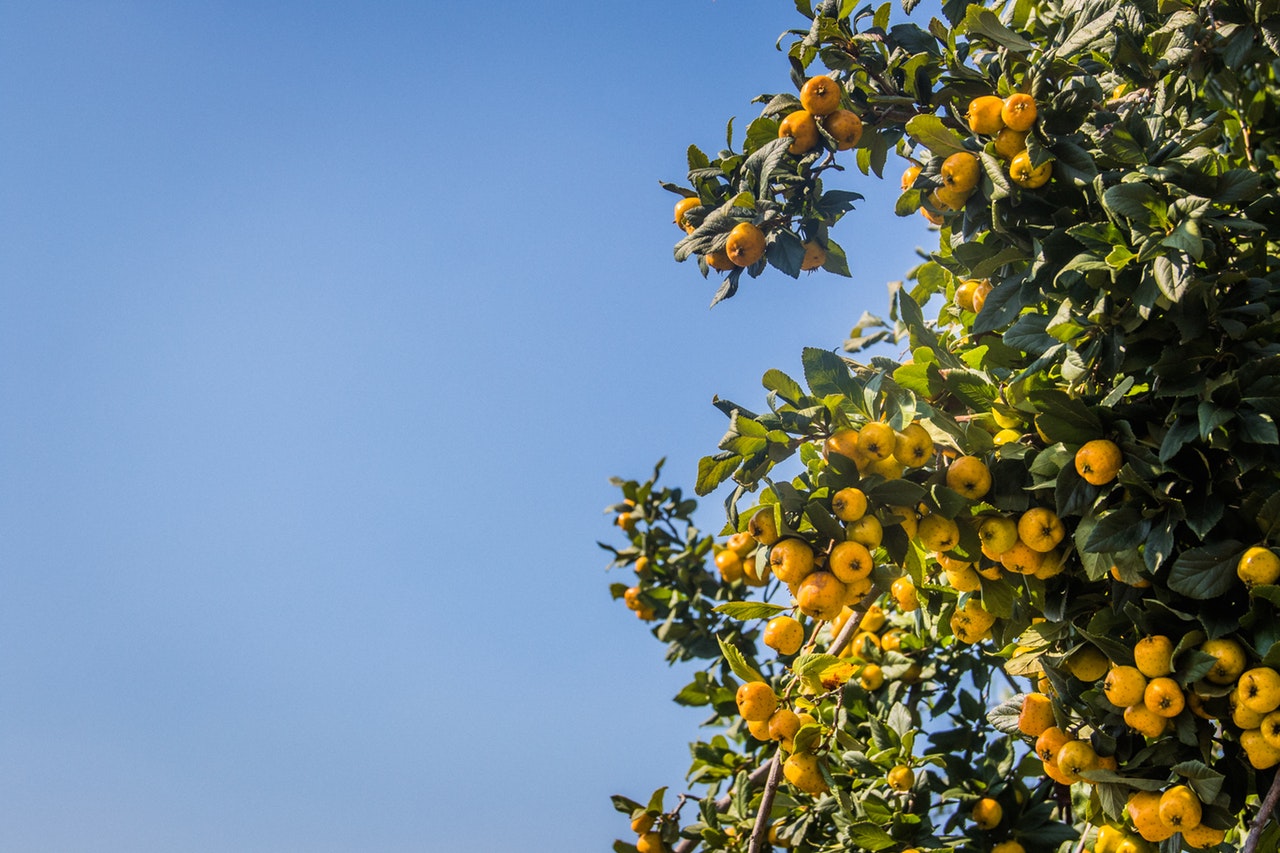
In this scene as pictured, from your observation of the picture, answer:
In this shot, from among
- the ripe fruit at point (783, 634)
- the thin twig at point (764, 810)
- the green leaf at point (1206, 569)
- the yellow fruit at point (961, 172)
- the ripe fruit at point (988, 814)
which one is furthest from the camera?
the ripe fruit at point (988, 814)

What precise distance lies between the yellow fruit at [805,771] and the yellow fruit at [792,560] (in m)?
0.98

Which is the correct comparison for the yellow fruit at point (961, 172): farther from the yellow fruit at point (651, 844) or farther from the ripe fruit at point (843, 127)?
the yellow fruit at point (651, 844)

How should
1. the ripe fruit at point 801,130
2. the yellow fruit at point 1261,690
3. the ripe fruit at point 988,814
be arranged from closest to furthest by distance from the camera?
1. the yellow fruit at point 1261,690
2. the ripe fruit at point 801,130
3. the ripe fruit at point 988,814

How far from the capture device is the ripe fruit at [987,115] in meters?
2.72

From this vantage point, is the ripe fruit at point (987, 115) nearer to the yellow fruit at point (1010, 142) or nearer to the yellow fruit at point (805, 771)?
the yellow fruit at point (1010, 142)

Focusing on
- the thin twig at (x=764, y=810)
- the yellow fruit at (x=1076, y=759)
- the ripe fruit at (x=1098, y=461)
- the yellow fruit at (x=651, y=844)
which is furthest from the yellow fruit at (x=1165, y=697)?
the yellow fruit at (x=651, y=844)

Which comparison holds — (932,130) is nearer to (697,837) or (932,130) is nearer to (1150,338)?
(1150,338)

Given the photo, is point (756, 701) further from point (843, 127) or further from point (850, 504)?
point (843, 127)

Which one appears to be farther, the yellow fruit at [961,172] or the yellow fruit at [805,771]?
the yellow fruit at [805,771]

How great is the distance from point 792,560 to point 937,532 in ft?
1.23

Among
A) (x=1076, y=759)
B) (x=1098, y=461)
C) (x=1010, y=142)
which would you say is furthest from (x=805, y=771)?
(x=1010, y=142)

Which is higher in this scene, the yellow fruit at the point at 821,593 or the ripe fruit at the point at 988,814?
the yellow fruit at the point at 821,593

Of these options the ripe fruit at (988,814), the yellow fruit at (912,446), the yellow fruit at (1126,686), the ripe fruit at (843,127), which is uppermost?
the ripe fruit at (843,127)

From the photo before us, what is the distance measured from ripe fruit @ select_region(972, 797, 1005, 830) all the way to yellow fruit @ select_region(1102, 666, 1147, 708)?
138 centimetres
